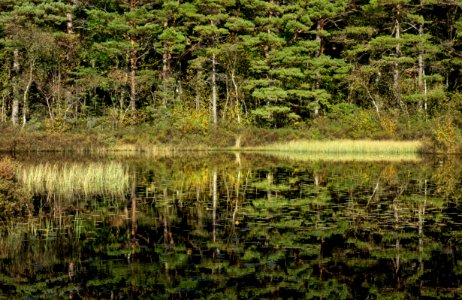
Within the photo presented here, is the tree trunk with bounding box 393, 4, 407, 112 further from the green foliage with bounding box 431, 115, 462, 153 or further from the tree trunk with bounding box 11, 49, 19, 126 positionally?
A: the tree trunk with bounding box 11, 49, 19, 126

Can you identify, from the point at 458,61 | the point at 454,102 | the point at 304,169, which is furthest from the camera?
the point at 458,61

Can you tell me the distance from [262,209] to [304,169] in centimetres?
1098

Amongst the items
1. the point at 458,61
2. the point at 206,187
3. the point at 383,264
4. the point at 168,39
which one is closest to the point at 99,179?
the point at 206,187

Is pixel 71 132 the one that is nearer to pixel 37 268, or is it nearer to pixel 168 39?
pixel 168 39

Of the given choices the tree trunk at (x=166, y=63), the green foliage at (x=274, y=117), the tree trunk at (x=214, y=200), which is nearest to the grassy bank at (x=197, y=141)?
the green foliage at (x=274, y=117)

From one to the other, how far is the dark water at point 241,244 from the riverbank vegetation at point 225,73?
2322cm

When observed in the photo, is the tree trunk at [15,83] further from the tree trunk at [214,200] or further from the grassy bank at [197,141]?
the tree trunk at [214,200]

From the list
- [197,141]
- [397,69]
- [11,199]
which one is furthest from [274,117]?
[11,199]

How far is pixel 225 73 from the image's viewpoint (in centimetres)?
4728


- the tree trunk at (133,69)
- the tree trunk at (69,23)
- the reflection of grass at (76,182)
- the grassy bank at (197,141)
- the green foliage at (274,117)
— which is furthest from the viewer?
the tree trunk at (69,23)

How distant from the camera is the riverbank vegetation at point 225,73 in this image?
40.5m

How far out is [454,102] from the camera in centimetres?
3912

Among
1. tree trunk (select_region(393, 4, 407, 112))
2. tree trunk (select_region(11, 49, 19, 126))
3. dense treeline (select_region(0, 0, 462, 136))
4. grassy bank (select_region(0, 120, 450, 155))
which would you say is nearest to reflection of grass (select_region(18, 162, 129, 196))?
grassy bank (select_region(0, 120, 450, 155))

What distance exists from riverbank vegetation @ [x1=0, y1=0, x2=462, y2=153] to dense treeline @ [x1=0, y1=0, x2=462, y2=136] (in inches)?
5.4
